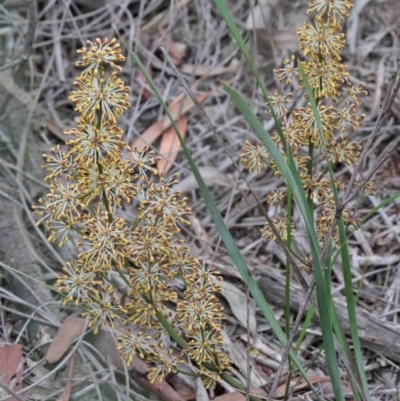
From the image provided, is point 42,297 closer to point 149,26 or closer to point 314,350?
point 314,350

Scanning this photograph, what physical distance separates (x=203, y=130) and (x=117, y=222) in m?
1.11

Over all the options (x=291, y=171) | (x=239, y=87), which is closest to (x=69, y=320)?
(x=291, y=171)

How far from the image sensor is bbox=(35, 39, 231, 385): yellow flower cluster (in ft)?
3.74

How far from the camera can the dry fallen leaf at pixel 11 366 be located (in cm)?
154

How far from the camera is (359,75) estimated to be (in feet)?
7.67

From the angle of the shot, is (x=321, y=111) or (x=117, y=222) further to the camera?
(x=321, y=111)

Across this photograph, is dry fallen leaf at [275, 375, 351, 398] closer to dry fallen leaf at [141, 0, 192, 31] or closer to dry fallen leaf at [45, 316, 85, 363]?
dry fallen leaf at [45, 316, 85, 363]

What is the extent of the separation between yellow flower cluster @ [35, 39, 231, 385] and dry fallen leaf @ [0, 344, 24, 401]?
0.33 metres

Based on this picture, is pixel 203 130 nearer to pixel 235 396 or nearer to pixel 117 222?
pixel 235 396

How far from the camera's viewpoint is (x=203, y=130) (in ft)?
7.45

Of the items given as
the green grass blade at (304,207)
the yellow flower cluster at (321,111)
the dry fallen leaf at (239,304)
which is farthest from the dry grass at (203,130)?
the green grass blade at (304,207)

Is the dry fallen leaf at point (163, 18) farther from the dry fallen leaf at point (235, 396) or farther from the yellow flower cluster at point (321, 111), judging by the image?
the dry fallen leaf at point (235, 396)

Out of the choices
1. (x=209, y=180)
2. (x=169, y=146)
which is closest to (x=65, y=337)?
(x=209, y=180)

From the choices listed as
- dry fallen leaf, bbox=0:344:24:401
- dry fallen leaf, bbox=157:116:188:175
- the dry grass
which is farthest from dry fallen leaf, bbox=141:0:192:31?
dry fallen leaf, bbox=0:344:24:401
